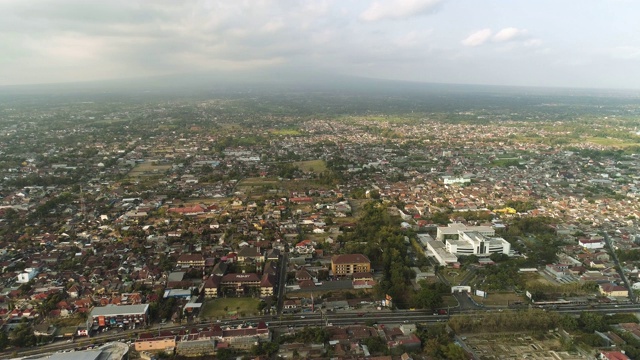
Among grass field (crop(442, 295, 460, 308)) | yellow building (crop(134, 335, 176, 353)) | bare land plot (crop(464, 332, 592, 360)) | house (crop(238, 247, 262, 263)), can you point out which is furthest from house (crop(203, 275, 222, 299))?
bare land plot (crop(464, 332, 592, 360))

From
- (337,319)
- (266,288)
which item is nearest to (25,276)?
(266,288)

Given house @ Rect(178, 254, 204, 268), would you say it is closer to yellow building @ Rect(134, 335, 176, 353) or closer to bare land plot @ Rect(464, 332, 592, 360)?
yellow building @ Rect(134, 335, 176, 353)

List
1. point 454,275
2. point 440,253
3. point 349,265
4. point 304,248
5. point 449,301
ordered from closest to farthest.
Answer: point 449,301, point 349,265, point 454,275, point 440,253, point 304,248

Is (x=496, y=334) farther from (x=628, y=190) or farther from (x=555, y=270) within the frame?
(x=628, y=190)

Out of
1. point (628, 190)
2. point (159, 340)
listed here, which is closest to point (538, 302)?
point (159, 340)

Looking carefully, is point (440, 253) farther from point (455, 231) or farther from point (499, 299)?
point (499, 299)

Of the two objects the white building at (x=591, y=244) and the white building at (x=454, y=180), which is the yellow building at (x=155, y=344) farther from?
the white building at (x=454, y=180)

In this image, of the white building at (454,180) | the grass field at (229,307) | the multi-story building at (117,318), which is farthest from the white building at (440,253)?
the white building at (454,180)
